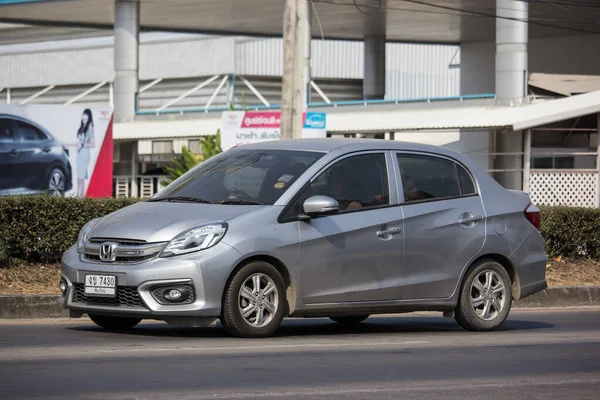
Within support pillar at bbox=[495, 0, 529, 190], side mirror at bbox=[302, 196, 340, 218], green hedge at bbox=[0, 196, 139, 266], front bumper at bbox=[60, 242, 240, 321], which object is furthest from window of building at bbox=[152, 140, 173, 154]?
front bumper at bbox=[60, 242, 240, 321]

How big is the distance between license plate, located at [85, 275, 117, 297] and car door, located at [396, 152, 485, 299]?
2.69 m

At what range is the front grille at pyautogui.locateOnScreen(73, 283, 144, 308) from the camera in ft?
31.6

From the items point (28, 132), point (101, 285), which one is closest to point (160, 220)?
point (101, 285)

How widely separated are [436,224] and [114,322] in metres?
3.01

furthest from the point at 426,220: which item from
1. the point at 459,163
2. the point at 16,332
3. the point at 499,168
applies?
the point at 499,168

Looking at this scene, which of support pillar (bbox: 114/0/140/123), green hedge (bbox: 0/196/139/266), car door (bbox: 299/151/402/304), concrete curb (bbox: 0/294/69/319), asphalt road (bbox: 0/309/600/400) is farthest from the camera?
support pillar (bbox: 114/0/140/123)

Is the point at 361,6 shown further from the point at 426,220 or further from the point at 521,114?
the point at 426,220

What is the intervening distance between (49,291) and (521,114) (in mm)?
19302

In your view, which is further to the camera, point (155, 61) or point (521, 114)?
point (155, 61)

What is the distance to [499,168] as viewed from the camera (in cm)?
3491

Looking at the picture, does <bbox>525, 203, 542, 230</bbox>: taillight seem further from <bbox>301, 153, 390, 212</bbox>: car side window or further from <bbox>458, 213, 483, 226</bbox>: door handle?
<bbox>301, 153, 390, 212</bbox>: car side window

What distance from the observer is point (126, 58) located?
43.1 m

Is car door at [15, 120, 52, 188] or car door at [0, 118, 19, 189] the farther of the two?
car door at [15, 120, 52, 188]

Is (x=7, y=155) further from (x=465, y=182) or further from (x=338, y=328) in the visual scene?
(x=465, y=182)
